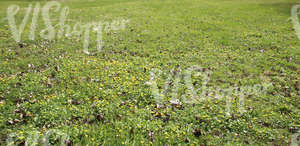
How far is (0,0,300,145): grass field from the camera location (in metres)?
4.76

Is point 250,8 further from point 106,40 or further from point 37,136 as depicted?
point 37,136

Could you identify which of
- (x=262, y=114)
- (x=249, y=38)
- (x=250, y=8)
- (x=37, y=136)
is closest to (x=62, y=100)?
(x=37, y=136)

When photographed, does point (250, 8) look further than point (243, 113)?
Yes

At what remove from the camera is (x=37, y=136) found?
443cm

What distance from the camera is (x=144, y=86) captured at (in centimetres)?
653

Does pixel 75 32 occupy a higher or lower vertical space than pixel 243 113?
higher

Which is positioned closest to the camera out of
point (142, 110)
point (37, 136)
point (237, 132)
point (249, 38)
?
point (37, 136)

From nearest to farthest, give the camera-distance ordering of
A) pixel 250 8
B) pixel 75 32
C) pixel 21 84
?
pixel 21 84 < pixel 75 32 < pixel 250 8

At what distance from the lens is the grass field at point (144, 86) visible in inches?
187

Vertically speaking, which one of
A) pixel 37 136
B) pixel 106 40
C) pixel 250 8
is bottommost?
pixel 37 136

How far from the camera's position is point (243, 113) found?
5.50 metres

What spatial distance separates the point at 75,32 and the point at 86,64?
18.1ft

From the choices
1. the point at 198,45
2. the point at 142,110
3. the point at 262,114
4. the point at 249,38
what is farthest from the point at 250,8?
the point at 142,110

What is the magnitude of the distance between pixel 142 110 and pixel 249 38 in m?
8.81
